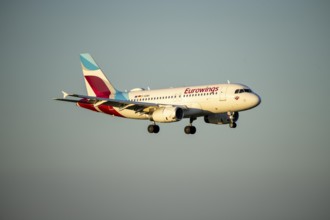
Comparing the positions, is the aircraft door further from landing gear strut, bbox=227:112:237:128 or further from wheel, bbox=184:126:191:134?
wheel, bbox=184:126:191:134

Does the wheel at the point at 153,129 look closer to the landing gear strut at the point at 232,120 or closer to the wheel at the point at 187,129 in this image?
the wheel at the point at 187,129

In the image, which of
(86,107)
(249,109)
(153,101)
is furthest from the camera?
(86,107)

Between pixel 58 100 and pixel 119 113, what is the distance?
335 inches

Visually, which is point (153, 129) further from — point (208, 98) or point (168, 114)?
point (208, 98)

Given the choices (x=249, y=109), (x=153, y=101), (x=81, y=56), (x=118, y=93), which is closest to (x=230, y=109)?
(x=249, y=109)

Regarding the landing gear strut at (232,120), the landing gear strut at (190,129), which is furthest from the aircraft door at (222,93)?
the landing gear strut at (190,129)

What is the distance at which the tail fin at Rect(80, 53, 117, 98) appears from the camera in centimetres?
9206

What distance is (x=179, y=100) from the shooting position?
267 ft

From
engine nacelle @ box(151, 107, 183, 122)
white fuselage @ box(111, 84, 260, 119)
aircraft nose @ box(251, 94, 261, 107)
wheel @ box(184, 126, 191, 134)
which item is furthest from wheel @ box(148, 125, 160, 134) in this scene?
aircraft nose @ box(251, 94, 261, 107)

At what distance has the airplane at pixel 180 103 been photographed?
255 ft

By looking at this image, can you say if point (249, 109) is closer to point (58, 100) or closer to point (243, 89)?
point (243, 89)

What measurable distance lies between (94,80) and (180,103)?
53.0 feet

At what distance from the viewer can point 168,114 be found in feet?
259

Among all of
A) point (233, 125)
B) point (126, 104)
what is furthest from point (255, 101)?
point (126, 104)
